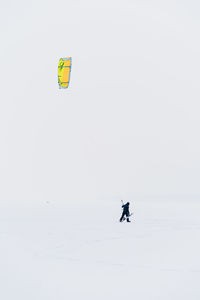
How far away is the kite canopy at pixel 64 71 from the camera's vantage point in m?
29.4

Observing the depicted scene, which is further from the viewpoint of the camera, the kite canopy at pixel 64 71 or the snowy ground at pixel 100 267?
the kite canopy at pixel 64 71

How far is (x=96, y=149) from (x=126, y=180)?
41526 millimetres

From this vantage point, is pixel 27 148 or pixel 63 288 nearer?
pixel 63 288

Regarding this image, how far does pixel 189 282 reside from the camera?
22.0 ft

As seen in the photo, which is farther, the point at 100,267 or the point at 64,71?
the point at 64,71

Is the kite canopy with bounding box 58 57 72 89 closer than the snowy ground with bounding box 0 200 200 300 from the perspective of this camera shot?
No

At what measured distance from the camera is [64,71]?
29828mm

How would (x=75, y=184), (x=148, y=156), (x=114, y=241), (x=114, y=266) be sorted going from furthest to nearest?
(x=148, y=156) → (x=75, y=184) → (x=114, y=241) → (x=114, y=266)

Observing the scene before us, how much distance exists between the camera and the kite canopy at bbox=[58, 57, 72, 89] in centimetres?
2938

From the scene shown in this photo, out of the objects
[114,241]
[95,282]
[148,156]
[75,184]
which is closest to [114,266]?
[95,282]

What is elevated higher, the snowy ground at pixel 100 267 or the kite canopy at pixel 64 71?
the kite canopy at pixel 64 71

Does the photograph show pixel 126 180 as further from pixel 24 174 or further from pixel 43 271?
pixel 43 271

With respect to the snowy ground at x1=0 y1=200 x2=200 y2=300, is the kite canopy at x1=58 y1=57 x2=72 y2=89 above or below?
above

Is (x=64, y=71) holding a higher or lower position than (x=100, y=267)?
higher
